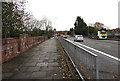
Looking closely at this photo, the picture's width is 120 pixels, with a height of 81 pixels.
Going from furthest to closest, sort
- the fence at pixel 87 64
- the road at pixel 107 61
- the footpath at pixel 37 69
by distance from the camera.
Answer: the road at pixel 107 61, the footpath at pixel 37 69, the fence at pixel 87 64

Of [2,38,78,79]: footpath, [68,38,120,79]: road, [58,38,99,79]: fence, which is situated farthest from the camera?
[68,38,120,79]: road

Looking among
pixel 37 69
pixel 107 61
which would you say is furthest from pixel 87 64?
pixel 107 61

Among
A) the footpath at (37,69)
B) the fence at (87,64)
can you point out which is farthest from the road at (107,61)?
the footpath at (37,69)

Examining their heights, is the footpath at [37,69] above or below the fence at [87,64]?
below

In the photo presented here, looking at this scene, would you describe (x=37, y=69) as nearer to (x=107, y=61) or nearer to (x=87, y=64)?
(x=87, y=64)

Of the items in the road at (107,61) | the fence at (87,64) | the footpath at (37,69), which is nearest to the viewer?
the fence at (87,64)

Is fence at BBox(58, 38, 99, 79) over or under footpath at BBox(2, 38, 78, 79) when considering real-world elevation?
over

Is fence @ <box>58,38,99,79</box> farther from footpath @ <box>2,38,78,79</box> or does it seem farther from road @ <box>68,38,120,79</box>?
road @ <box>68,38,120,79</box>

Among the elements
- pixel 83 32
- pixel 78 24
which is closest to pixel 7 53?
pixel 83 32

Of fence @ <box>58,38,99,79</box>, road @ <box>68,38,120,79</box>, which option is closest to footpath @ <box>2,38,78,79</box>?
fence @ <box>58,38,99,79</box>

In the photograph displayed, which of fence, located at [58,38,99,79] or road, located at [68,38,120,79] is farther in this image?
road, located at [68,38,120,79]

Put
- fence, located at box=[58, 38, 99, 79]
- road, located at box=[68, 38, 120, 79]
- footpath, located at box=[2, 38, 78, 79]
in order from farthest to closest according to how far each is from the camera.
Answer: road, located at box=[68, 38, 120, 79]
footpath, located at box=[2, 38, 78, 79]
fence, located at box=[58, 38, 99, 79]

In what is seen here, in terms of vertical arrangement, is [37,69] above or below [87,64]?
below

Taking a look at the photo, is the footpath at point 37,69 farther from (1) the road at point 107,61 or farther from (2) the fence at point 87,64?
(1) the road at point 107,61
